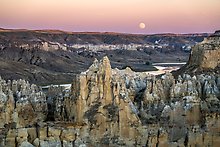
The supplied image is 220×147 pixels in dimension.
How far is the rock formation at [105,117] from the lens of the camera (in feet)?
88.2

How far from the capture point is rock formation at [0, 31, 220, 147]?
88.2 ft

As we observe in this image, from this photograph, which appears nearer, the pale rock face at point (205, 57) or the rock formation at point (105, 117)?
the rock formation at point (105, 117)

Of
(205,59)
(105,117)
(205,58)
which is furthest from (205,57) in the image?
(105,117)

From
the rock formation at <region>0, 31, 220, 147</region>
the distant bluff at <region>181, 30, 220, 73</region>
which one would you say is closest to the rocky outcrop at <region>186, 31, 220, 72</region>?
the distant bluff at <region>181, 30, 220, 73</region>

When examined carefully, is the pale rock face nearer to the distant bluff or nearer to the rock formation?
the distant bluff

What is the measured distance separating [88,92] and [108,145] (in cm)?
346

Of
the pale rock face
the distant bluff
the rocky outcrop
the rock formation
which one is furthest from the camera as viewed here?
the pale rock face

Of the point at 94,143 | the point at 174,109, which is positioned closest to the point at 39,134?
the point at 94,143

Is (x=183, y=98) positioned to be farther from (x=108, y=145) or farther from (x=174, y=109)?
(x=108, y=145)

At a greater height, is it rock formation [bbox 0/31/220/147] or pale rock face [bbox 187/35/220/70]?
pale rock face [bbox 187/35/220/70]

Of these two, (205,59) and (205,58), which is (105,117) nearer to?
(205,59)

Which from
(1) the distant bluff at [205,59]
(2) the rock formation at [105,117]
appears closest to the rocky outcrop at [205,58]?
(1) the distant bluff at [205,59]

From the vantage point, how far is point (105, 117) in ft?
91.6

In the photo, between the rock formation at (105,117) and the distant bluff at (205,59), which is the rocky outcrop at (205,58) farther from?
the rock formation at (105,117)
